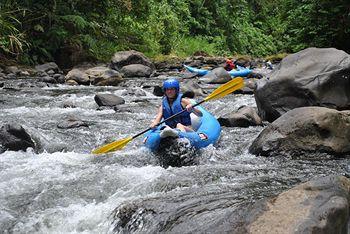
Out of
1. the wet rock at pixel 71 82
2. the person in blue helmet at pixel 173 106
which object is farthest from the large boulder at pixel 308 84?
the wet rock at pixel 71 82

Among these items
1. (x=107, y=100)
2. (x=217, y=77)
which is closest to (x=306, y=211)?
(x=107, y=100)

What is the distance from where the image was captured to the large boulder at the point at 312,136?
4.80 m

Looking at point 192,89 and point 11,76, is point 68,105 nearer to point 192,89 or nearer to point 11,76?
point 192,89

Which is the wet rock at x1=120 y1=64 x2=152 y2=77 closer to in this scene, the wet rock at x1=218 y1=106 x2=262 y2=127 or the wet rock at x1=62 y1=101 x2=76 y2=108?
the wet rock at x1=62 y1=101 x2=76 y2=108

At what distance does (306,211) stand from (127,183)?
1.89 m

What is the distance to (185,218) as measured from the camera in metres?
2.92

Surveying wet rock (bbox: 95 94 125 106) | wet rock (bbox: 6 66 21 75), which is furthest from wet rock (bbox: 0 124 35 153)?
wet rock (bbox: 6 66 21 75)

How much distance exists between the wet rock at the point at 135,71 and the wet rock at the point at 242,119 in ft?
22.1

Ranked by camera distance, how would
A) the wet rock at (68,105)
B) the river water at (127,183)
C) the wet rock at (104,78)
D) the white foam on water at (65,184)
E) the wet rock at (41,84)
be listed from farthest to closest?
the wet rock at (104,78)
the wet rock at (41,84)
the wet rock at (68,105)
the white foam on water at (65,184)
the river water at (127,183)

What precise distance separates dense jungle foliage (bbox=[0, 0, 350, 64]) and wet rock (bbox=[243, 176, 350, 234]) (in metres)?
9.87

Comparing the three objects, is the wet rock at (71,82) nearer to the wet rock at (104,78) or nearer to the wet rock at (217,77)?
the wet rock at (104,78)

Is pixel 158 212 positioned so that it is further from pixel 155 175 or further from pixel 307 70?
pixel 307 70

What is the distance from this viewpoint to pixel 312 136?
4867 millimetres

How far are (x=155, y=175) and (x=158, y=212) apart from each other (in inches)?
45.0
